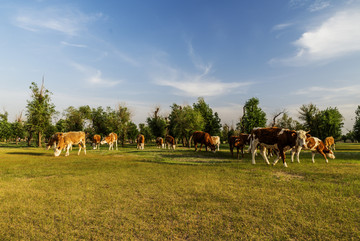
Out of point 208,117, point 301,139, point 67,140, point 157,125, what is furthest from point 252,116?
Answer: point 67,140

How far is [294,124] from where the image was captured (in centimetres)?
7362

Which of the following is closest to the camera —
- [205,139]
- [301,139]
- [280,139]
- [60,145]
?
[280,139]

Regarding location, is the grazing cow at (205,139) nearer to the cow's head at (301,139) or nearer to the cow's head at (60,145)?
the cow's head at (301,139)

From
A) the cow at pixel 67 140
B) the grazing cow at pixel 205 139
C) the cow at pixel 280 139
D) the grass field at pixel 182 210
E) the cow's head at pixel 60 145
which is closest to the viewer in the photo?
the grass field at pixel 182 210

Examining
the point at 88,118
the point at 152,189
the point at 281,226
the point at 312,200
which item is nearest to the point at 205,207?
the point at 281,226

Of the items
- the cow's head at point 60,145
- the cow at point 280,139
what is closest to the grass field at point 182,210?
the cow at point 280,139

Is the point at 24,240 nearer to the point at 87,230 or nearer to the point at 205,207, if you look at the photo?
the point at 87,230

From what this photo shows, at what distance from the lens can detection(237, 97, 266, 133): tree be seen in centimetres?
5278

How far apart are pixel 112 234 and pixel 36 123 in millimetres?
45632

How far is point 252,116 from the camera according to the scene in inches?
2105

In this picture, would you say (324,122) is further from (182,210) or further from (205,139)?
(182,210)

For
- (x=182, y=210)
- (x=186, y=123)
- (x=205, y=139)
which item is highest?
(x=186, y=123)

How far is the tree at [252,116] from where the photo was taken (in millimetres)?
52775

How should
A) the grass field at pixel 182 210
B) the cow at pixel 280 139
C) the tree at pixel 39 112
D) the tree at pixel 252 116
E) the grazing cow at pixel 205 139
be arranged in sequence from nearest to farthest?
the grass field at pixel 182 210, the cow at pixel 280 139, the grazing cow at pixel 205 139, the tree at pixel 39 112, the tree at pixel 252 116
